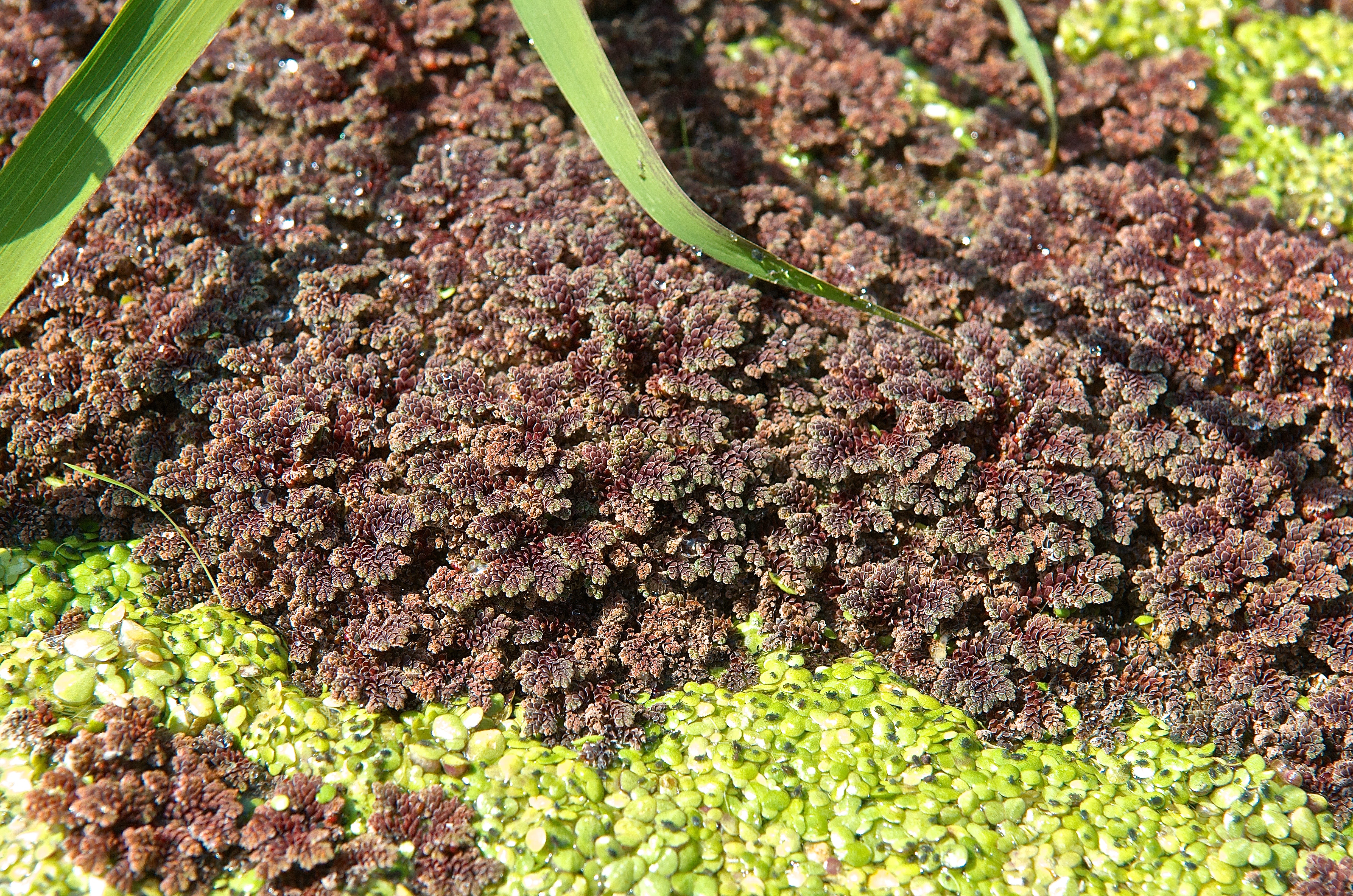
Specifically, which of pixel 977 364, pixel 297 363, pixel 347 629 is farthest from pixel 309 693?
pixel 977 364

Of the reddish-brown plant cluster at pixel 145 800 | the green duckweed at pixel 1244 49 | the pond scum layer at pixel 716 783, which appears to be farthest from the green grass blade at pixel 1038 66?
the reddish-brown plant cluster at pixel 145 800

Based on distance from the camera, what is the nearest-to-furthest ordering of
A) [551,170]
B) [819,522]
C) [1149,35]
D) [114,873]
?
[114,873]
[819,522]
[551,170]
[1149,35]

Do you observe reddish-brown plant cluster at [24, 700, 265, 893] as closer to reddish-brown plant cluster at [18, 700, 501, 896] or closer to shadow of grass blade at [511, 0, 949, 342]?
reddish-brown plant cluster at [18, 700, 501, 896]

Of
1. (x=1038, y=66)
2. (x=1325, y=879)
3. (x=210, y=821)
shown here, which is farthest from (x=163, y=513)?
(x=1038, y=66)

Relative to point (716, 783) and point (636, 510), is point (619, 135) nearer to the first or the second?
point (636, 510)

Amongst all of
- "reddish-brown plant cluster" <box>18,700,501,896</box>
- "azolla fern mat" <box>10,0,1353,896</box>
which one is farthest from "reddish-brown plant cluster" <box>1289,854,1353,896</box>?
"reddish-brown plant cluster" <box>18,700,501,896</box>

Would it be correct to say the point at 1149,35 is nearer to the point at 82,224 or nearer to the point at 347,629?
the point at 347,629
